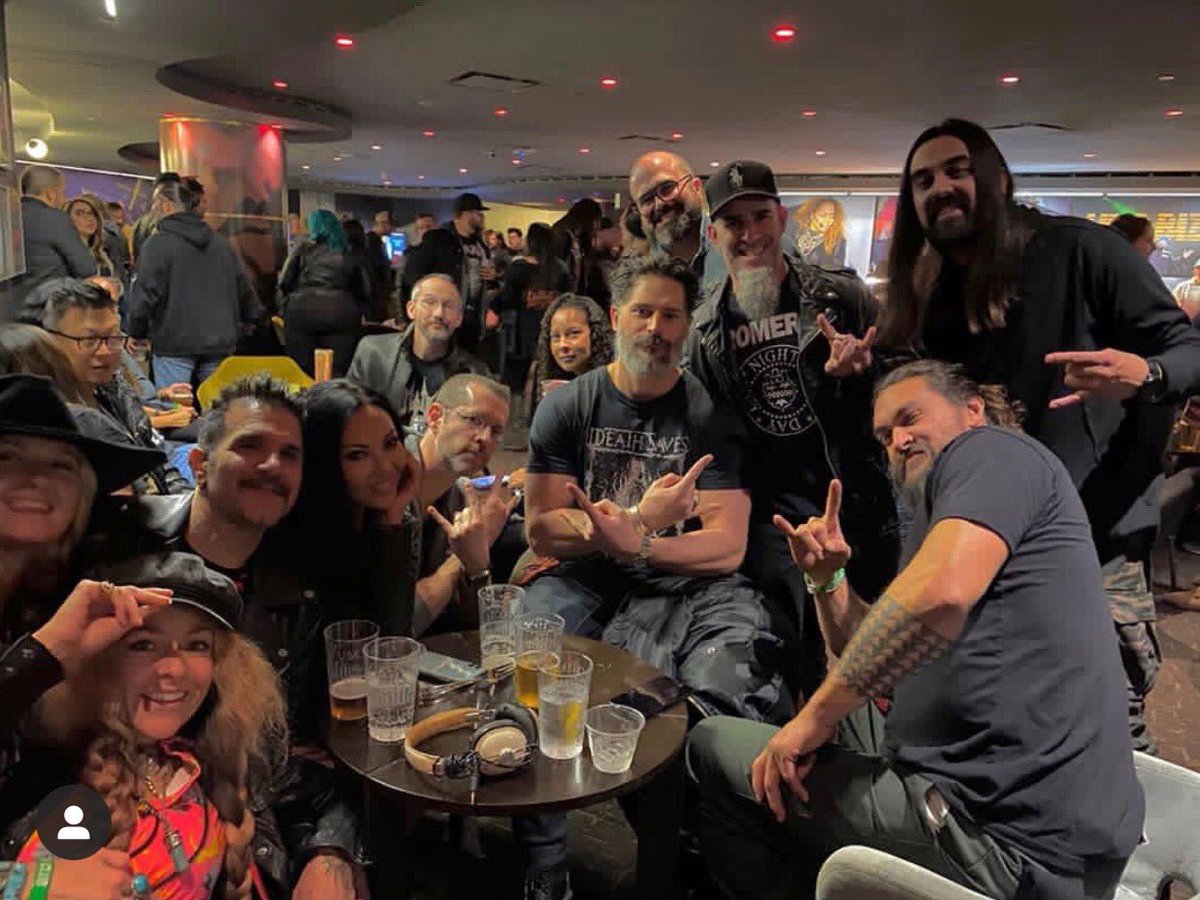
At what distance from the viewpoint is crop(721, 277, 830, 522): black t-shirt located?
250 cm

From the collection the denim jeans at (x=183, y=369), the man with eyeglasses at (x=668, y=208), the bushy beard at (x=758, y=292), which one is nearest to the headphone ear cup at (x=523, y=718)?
the bushy beard at (x=758, y=292)

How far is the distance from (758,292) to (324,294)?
12.6 feet

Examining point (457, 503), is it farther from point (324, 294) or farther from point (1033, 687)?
point (324, 294)

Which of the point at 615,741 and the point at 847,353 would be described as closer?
the point at 615,741

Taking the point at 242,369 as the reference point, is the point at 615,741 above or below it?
below

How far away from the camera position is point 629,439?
2457mm

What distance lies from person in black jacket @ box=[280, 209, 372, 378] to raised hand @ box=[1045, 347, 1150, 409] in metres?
4.48

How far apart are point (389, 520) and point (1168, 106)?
27.5 feet

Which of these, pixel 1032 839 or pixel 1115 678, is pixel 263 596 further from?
pixel 1115 678

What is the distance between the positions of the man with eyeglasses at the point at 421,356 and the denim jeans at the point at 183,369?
1.74m

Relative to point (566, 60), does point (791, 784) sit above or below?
below

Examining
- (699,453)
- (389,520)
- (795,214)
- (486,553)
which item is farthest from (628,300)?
(795,214)

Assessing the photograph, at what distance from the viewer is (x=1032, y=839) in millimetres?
1386

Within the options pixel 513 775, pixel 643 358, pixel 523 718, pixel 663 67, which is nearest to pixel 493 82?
pixel 663 67
